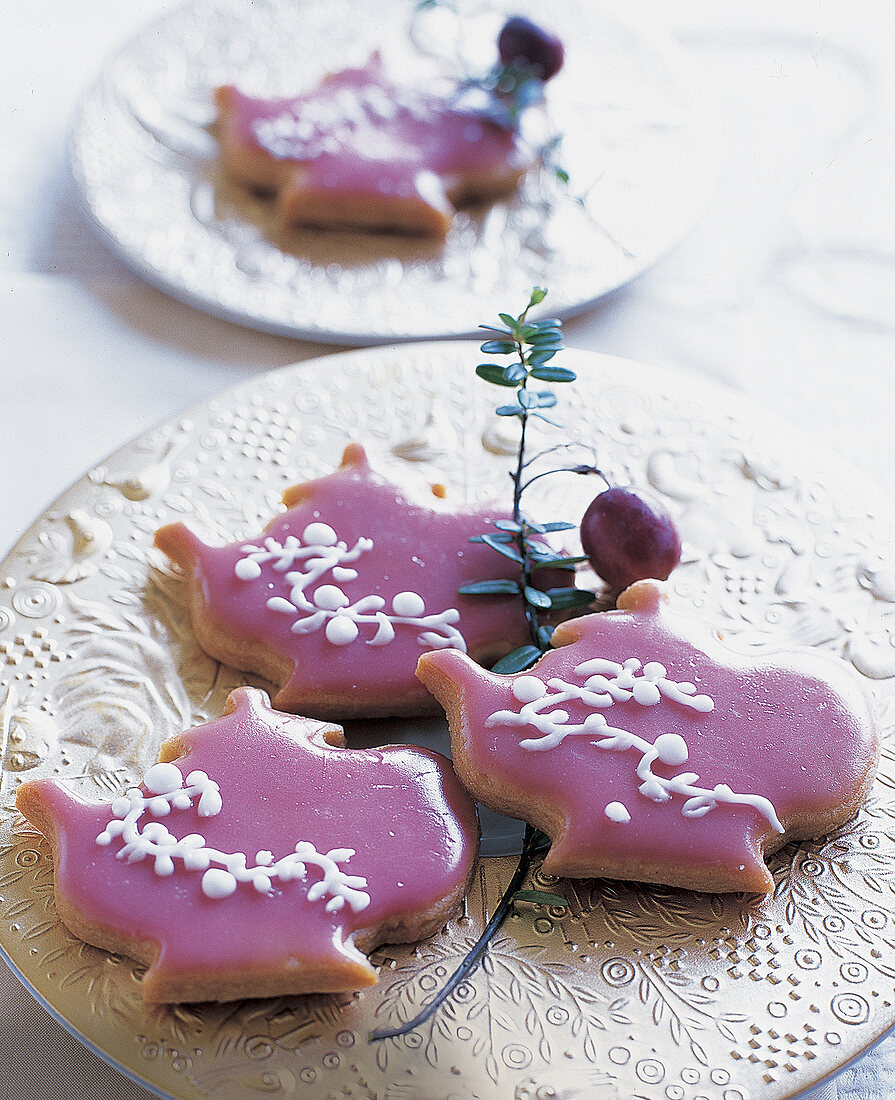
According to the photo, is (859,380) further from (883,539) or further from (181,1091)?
(181,1091)

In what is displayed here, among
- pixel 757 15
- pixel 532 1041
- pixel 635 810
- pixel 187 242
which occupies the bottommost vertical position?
pixel 532 1041

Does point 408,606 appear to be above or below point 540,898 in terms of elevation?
above

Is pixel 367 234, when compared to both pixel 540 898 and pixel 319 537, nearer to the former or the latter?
pixel 319 537

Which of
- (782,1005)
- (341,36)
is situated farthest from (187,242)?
(782,1005)

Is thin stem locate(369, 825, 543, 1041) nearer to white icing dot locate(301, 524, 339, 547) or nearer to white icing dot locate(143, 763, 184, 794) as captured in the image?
white icing dot locate(143, 763, 184, 794)

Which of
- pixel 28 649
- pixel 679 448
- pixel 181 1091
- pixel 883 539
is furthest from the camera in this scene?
pixel 679 448

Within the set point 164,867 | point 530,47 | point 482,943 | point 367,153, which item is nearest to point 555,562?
point 482,943

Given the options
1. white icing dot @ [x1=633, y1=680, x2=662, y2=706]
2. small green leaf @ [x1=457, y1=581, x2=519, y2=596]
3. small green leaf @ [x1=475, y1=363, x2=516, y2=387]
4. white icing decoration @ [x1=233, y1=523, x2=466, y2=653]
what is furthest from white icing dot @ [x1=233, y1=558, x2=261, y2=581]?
white icing dot @ [x1=633, y1=680, x2=662, y2=706]

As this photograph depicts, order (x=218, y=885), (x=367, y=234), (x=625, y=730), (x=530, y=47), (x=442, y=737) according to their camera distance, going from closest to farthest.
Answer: (x=218, y=885)
(x=625, y=730)
(x=442, y=737)
(x=367, y=234)
(x=530, y=47)
